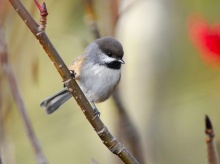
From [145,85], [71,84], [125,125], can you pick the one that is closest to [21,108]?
[71,84]

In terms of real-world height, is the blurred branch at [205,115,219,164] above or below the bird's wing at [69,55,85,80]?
below

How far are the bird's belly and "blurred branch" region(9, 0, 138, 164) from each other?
0.77 metres

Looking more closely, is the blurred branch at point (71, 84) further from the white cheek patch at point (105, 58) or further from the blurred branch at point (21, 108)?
the white cheek patch at point (105, 58)

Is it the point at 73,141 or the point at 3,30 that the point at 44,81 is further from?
the point at 3,30

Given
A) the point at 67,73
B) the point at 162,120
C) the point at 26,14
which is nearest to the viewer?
the point at 26,14

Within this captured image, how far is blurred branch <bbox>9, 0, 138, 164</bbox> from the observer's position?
1.28 metres

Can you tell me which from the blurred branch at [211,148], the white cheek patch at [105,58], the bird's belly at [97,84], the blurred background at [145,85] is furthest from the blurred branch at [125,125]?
the blurred background at [145,85]

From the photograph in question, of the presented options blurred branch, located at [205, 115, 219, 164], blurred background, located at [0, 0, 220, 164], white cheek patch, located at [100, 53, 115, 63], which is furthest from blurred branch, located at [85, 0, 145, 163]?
blurred background, located at [0, 0, 220, 164]

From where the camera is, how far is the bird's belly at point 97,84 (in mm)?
2262

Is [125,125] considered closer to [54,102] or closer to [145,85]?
[54,102]

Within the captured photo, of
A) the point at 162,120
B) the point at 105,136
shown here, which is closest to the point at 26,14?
the point at 105,136

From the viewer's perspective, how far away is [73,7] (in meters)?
4.49

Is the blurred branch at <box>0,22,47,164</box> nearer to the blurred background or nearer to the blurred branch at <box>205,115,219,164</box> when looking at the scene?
the blurred branch at <box>205,115,219,164</box>

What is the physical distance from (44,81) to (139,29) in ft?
3.38
